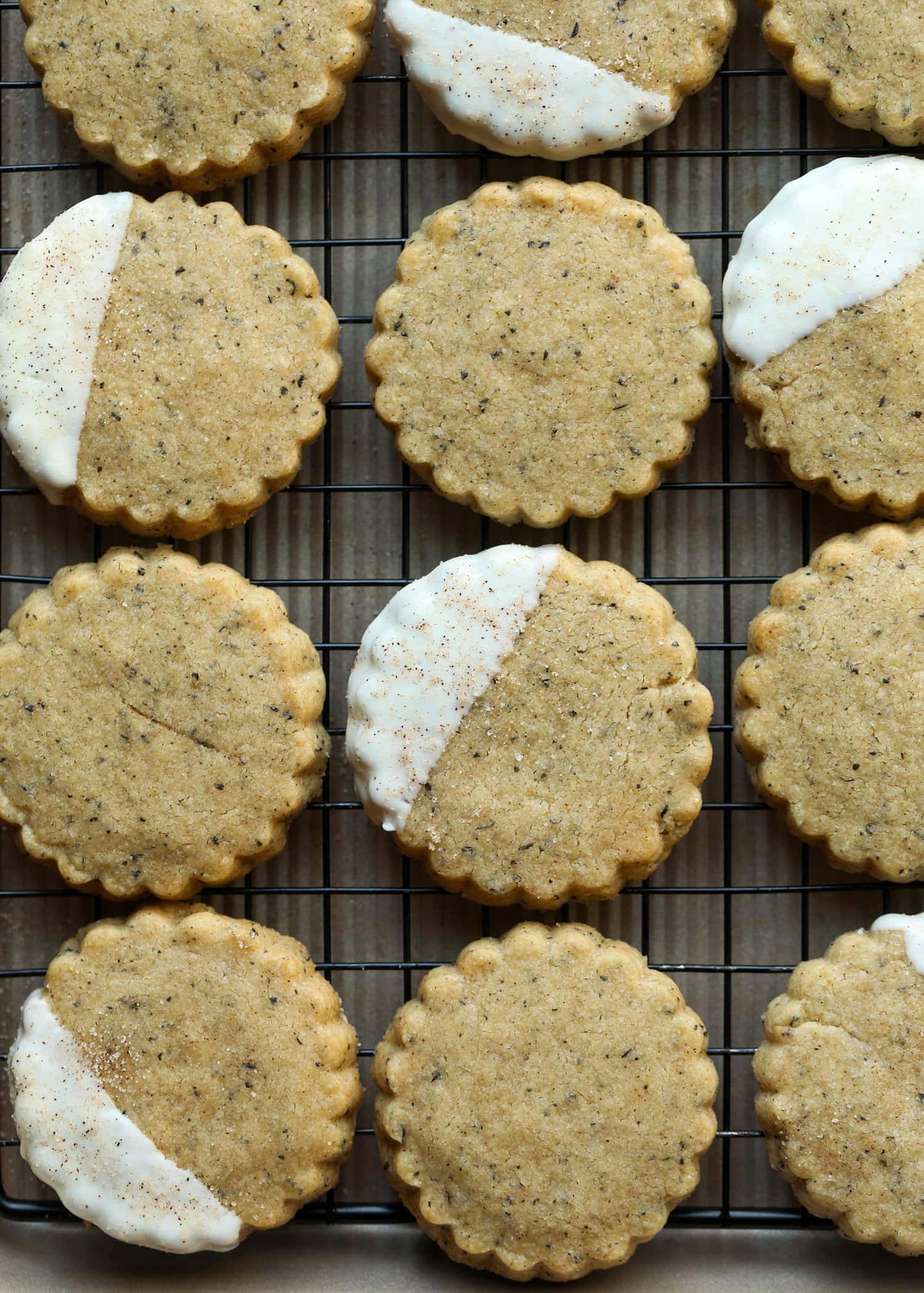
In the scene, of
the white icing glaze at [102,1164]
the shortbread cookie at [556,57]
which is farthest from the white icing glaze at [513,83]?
the white icing glaze at [102,1164]

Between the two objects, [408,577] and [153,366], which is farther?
[408,577]

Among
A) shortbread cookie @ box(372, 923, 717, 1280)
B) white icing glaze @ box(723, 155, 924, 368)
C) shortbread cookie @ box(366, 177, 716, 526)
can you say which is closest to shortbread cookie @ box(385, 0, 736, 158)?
shortbread cookie @ box(366, 177, 716, 526)

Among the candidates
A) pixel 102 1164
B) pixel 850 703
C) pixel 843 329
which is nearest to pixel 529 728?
pixel 850 703

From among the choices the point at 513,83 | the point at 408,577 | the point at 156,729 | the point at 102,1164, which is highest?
the point at 513,83

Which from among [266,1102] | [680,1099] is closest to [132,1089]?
[266,1102]

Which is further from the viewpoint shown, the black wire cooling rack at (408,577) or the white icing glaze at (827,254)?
the black wire cooling rack at (408,577)

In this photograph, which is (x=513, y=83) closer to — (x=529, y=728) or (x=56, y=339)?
(x=56, y=339)

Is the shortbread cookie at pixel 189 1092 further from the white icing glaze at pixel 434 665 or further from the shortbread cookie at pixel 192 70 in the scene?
the shortbread cookie at pixel 192 70

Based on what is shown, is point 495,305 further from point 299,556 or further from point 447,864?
point 447,864
